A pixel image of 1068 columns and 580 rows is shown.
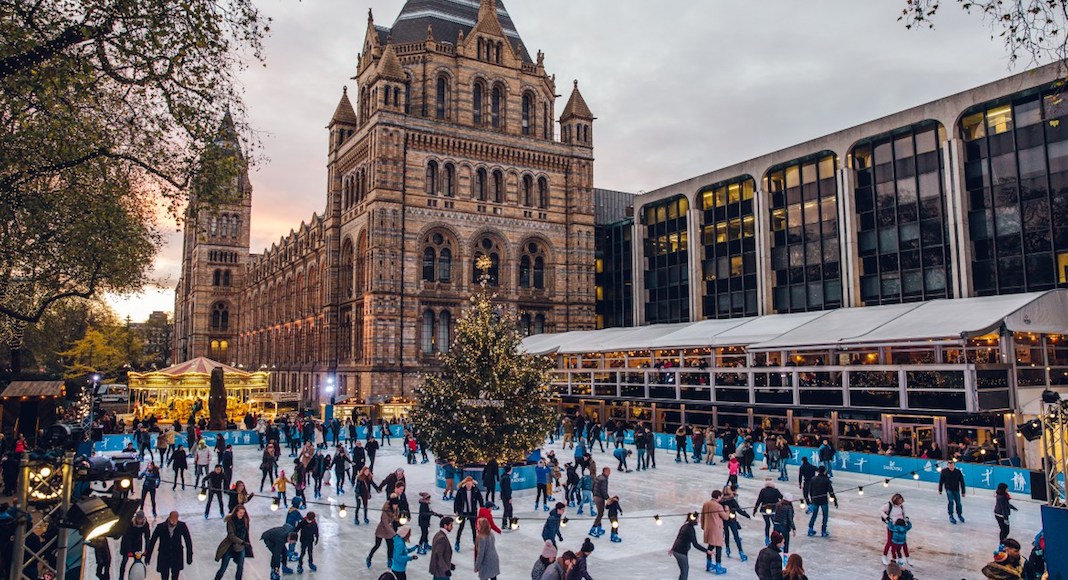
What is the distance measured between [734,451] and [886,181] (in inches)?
646

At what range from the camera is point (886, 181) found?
3475 centimetres

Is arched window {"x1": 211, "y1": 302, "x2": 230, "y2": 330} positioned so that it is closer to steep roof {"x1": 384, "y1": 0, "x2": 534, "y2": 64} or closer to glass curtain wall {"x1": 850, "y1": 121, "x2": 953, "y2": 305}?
steep roof {"x1": 384, "y1": 0, "x2": 534, "y2": 64}

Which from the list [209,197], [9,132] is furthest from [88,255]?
[209,197]

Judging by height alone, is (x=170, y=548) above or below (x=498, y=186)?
below

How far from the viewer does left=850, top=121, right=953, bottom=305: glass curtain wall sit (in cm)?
3250

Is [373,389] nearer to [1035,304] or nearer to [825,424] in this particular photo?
[825,424]

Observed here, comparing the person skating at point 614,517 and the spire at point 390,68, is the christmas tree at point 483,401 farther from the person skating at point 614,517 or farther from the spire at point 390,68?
the spire at point 390,68

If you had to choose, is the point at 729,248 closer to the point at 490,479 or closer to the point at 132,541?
the point at 490,479

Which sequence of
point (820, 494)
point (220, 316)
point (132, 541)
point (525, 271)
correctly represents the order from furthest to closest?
point (220, 316) → point (525, 271) → point (820, 494) → point (132, 541)

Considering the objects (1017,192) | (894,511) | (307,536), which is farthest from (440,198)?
(894,511)

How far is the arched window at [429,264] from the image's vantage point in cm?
5038

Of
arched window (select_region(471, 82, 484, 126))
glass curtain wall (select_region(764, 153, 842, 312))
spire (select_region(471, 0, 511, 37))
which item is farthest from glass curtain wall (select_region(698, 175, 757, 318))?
spire (select_region(471, 0, 511, 37))

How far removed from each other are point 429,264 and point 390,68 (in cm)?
1367

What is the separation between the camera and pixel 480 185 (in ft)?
173
